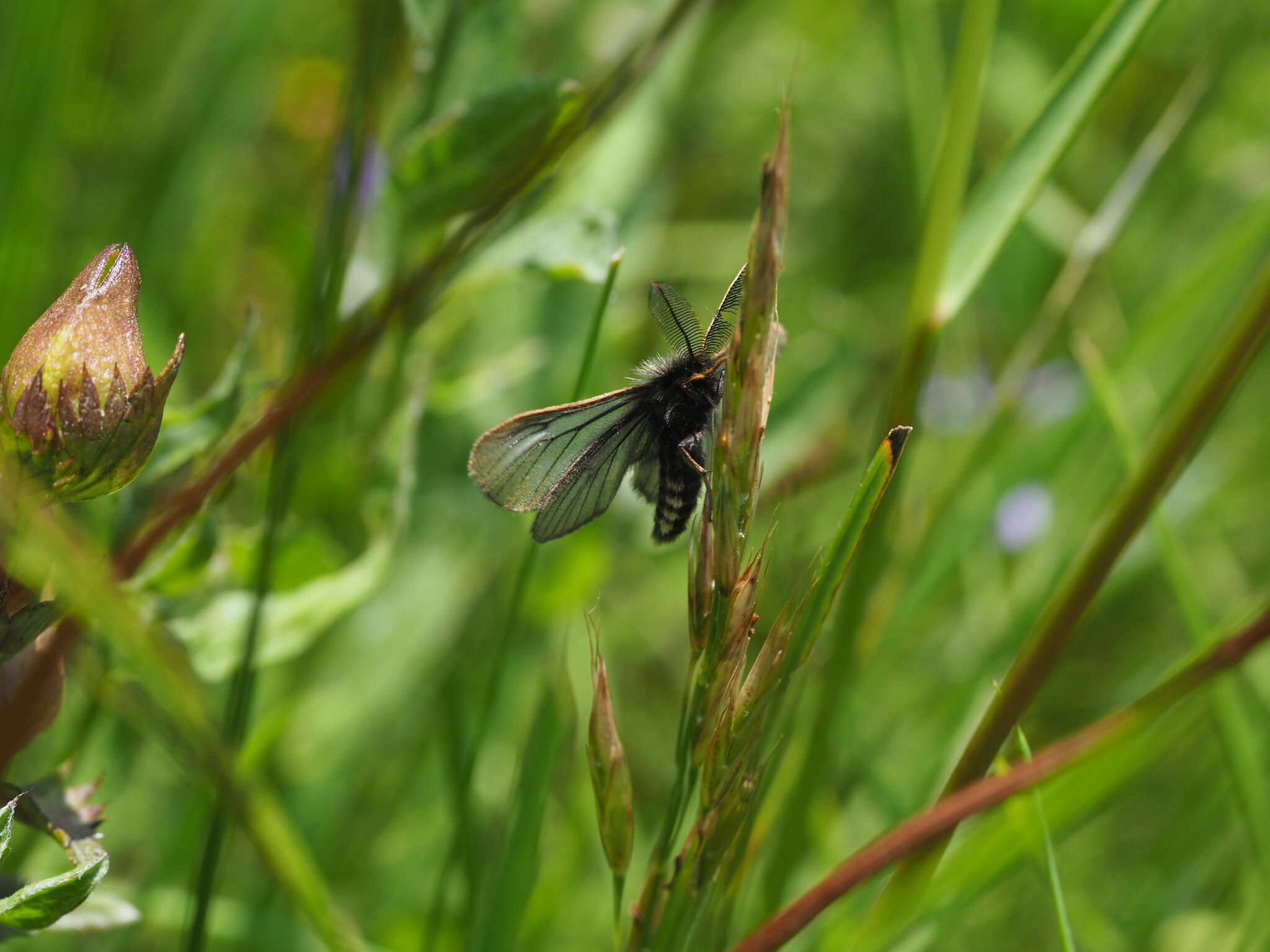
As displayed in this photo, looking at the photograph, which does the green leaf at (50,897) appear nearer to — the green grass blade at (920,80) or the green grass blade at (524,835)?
the green grass blade at (524,835)

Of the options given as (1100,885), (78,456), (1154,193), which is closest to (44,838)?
(78,456)

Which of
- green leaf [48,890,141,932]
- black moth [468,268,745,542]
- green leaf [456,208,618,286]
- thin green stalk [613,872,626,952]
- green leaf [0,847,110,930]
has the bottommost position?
thin green stalk [613,872,626,952]

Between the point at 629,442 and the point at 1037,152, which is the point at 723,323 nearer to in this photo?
the point at 629,442

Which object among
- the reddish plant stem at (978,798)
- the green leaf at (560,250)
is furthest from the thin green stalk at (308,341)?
the reddish plant stem at (978,798)

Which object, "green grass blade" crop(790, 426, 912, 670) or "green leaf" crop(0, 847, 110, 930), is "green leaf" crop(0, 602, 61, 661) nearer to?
"green leaf" crop(0, 847, 110, 930)

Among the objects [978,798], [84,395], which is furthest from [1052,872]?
[84,395]

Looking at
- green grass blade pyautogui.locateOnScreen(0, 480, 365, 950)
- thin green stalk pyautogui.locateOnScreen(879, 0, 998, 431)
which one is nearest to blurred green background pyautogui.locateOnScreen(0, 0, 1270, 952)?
thin green stalk pyautogui.locateOnScreen(879, 0, 998, 431)
